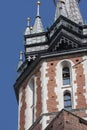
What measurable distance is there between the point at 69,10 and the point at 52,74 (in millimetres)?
7769

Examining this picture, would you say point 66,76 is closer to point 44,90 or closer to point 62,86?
point 62,86

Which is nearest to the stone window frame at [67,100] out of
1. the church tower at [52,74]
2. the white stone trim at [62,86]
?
the church tower at [52,74]

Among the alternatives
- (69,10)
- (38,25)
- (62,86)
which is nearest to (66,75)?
(62,86)

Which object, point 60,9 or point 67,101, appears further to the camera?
point 60,9

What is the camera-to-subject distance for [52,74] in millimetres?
34562

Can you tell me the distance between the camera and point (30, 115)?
34.3 metres

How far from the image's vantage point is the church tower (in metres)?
33.0

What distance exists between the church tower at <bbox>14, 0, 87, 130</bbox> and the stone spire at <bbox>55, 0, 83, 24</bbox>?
0.52 meters

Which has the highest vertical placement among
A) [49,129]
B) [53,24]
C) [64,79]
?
[53,24]

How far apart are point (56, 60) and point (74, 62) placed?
98 centimetres

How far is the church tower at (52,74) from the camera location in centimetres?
3300

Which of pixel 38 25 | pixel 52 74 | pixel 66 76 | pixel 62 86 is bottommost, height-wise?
pixel 62 86

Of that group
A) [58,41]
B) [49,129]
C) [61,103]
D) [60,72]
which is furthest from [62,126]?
[58,41]

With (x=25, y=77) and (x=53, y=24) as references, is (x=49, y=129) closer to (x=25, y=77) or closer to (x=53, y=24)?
(x=25, y=77)
